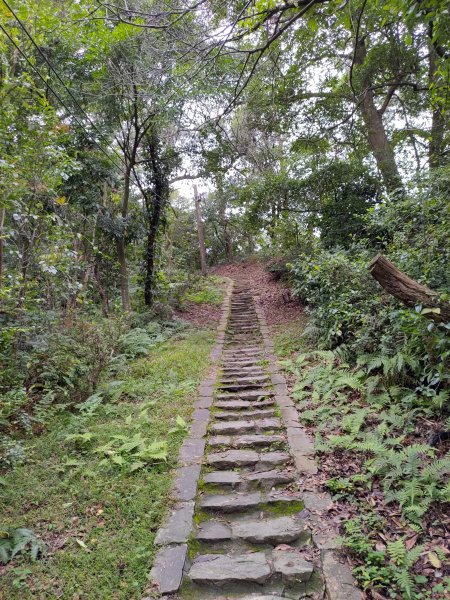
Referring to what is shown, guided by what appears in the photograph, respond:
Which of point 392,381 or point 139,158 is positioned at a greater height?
point 139,158

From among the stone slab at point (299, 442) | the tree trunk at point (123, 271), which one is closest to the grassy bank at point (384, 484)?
the stone slab at point (299, 442)

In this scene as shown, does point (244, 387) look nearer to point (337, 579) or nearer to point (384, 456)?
point (384, 456)

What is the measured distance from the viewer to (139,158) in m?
10.3

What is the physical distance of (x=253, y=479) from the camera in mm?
3557

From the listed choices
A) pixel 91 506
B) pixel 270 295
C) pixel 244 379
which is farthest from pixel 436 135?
pixel 91 506

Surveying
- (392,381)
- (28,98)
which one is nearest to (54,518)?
(392,381)

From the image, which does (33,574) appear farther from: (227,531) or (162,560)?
(227,531)

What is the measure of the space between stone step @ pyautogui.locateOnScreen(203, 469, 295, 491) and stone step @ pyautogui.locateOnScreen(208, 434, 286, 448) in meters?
0.49

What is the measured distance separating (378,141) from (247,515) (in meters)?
9.69

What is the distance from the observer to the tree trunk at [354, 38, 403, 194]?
8922 millimetres

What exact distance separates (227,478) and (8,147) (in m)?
5.13

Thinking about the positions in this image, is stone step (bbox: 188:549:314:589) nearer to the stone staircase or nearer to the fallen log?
the stone staircase

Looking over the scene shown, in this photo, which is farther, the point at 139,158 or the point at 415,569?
the point at 139,158

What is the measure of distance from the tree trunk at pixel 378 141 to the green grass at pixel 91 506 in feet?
24.2
